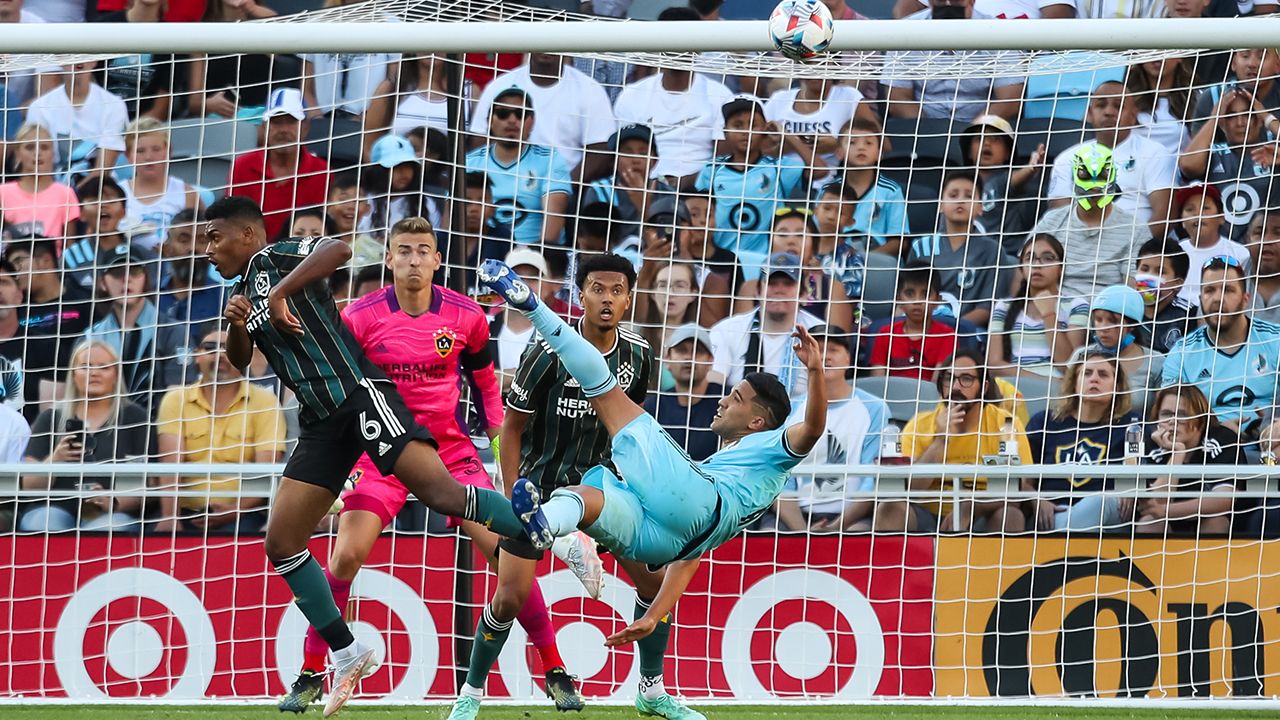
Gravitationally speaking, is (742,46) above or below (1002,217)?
above

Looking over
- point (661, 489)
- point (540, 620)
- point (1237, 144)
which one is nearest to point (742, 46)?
point (661, 489)

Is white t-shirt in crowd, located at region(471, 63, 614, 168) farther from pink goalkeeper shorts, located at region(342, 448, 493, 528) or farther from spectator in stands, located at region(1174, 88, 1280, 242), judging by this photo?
spectator in stands, located at region(1174, 88, 1280, 242)

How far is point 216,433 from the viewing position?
841 cm

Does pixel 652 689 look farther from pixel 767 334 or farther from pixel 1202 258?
pixel 1202 258

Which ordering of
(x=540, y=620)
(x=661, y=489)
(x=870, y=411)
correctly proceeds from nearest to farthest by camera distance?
(x=661, y=489) < (x=540, y=620) < (x=870, y=411)

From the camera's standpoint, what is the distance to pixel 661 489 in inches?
207

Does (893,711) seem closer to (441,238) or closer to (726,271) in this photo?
(726,271)

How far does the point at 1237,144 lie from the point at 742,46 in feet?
11.8

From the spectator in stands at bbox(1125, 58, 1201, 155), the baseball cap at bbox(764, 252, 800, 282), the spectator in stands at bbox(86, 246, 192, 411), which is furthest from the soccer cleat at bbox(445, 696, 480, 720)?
the spectator in stands at bbox(1125, 58, 1201, 155)

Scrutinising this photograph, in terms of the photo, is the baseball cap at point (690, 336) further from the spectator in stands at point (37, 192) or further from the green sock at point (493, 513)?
the spectator in stands at point (37, 192)

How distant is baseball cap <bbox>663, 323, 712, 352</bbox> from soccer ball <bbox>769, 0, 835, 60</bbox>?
3.00 m

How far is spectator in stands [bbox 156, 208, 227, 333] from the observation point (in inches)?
340

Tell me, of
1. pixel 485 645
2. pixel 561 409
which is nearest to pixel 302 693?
pixel 485 645

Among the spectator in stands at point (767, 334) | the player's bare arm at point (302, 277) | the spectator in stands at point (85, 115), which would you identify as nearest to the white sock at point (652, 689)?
the player's bare arm at point (302, 277)
